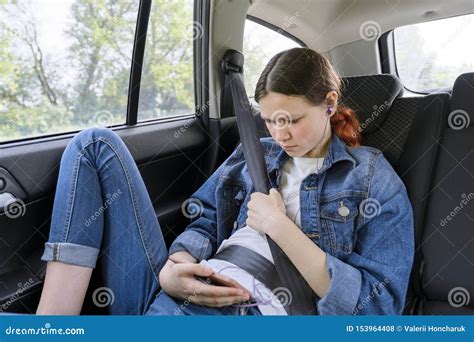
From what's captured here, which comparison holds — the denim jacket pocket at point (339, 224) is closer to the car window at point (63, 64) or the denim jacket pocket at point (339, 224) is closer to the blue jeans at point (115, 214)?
Answer: the blue jeans at point (115, 214)

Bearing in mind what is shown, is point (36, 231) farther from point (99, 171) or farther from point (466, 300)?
point (466, 300)

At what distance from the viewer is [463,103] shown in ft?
3.92

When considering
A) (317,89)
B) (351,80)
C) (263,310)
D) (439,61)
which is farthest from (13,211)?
(439,61)

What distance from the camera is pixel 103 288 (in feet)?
3.55

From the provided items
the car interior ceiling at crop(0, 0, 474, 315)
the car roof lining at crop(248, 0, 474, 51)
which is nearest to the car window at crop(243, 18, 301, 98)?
the car roof lining at crop(248, 0, 474, 51)

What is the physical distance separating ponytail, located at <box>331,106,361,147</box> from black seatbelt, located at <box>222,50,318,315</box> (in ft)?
0.62

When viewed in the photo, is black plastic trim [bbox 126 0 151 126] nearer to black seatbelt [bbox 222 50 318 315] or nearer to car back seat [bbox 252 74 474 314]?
black seatbelt [bbox 222 50 318 315]

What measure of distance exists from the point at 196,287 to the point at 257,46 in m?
1.14

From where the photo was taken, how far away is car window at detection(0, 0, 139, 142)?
1.23 metres

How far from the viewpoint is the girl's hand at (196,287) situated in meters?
0.95

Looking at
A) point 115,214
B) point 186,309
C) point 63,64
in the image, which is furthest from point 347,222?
point 63,64

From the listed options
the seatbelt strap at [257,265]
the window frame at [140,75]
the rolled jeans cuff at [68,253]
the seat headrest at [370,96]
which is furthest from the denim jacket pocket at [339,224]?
the window frame at [140,75]

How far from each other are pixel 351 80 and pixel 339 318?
692 millimetres

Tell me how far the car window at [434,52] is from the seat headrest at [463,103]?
508mm
